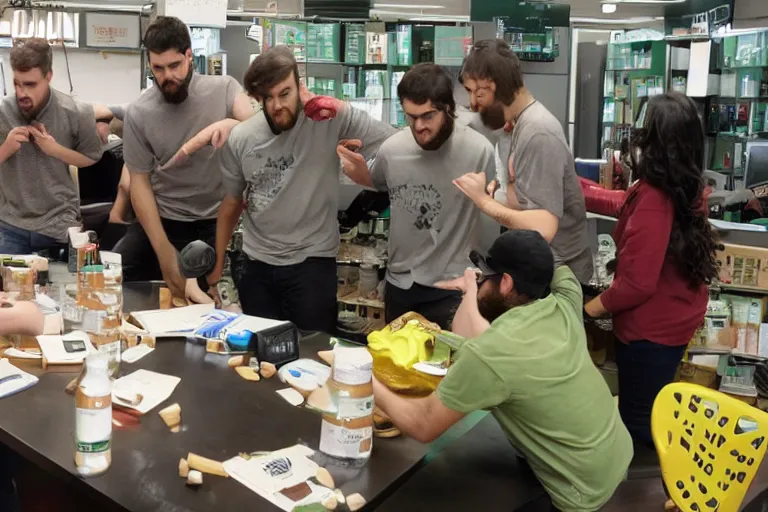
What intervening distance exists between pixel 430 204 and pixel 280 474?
1488 millimetres

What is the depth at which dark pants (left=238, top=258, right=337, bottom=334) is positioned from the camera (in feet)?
9.76

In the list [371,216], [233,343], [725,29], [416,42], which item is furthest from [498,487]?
[725,29]

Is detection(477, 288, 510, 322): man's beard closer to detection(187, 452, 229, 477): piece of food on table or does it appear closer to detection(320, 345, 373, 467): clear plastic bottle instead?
detection(320, 345, 373, 467): clear plastic bottle

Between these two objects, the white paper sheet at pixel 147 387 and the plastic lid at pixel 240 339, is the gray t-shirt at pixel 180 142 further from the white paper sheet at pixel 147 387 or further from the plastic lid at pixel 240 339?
the white paper sheet at pixel 147 387

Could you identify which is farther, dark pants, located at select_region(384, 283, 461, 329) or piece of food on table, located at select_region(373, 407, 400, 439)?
dark pants, located at select_region(384, 283, 461, 329)

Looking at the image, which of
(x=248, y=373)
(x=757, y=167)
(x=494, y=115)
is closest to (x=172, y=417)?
(x=248, y=373)

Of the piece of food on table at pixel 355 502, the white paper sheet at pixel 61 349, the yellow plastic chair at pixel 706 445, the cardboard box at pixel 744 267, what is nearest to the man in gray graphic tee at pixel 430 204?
the yellow plastic chair at pixel 706 445

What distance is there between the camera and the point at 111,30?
8031mm

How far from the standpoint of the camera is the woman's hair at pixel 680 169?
101 inches

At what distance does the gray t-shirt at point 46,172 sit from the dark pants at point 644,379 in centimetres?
251

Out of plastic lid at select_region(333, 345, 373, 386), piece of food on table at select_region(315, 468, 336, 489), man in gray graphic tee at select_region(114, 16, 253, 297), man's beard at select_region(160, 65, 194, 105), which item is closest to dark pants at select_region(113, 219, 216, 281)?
man in gray graphic tee at select_region(114, 16, 253, 297)

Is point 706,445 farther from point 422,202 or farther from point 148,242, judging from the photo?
point 148,242

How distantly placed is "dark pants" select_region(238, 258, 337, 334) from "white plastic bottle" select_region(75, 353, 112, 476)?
4.60 feet

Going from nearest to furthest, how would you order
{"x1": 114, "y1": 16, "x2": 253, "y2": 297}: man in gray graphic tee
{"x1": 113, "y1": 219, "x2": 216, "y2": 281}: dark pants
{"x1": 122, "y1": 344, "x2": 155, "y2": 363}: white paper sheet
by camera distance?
{"x1": 122, "y1": 344, "x2": 155, "y2": 363}: white paper sheet → {"x1": 114, "y1": 16, "x2": 253, "y2": 297}: man in gray graphic tee → {"x1": 113, "y1": 219, "x2": 216, "y2": 281}: dark pants
